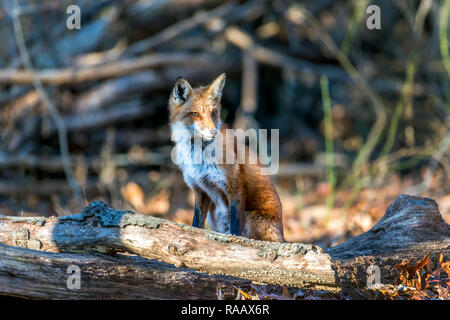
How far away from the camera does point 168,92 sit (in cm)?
1138

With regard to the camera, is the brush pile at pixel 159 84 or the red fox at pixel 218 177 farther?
the brush pile at pixel 159 84

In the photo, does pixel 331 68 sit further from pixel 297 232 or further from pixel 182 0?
pixel 297 232

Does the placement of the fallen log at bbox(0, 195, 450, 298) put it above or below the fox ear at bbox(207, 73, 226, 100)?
below

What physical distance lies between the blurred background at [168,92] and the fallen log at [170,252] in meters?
3.86

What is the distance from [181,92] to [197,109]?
0.33 m

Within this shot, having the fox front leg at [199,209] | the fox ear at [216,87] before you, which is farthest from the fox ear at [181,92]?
the fox front leg at [199,209]

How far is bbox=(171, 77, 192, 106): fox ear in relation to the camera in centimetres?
489

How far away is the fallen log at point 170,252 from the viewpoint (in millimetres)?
3510

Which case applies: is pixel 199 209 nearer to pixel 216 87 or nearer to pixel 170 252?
pixel 216 87

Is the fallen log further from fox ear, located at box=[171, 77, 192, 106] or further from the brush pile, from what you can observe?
the brush pile

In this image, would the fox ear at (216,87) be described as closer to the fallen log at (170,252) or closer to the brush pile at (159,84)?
the fallen log at (170,252)

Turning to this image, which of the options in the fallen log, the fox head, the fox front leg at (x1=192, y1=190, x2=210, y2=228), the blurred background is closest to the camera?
the fallen log

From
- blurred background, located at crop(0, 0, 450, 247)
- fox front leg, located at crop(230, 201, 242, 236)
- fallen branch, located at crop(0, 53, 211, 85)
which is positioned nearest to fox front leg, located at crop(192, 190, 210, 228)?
fox front leg, located at crop(230, 201, 242, 236)

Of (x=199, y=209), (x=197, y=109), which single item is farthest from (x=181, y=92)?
(x=199, y=209)
